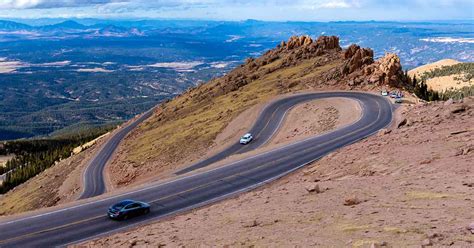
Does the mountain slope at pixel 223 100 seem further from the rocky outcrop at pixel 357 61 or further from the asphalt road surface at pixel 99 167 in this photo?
the asphalt road surface at pixel 99 167

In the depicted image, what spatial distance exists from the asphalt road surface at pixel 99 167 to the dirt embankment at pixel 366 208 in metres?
46.6

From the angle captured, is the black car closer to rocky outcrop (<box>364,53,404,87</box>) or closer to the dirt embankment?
the dirt embankment

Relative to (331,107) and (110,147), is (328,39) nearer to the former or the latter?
(331,107)

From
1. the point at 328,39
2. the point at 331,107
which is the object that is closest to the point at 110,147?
the point at 331,107

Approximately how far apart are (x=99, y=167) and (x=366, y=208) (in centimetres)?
8255

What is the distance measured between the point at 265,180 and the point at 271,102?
56927mm

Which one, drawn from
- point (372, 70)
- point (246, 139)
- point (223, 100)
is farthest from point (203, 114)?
point (372, 70)

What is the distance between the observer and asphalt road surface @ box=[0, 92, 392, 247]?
32625 mm

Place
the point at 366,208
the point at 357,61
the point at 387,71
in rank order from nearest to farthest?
the point at 366,208 < the point at 387,71 < the point at 357,61

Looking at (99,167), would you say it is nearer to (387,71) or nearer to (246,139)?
(246,139)

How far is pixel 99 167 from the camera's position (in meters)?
98.6

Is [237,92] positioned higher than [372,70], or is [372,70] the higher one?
[372,70]

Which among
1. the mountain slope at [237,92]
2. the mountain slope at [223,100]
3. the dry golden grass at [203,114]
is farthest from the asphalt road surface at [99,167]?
the dry golden grass at [203,114]

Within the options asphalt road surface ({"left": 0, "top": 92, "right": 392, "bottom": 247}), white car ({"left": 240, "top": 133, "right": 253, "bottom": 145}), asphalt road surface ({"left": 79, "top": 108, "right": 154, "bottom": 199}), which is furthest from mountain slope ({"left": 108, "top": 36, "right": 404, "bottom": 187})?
asphalt road surface ({"left": 0, "top": 92, "right": 392, "bottom": 247})
